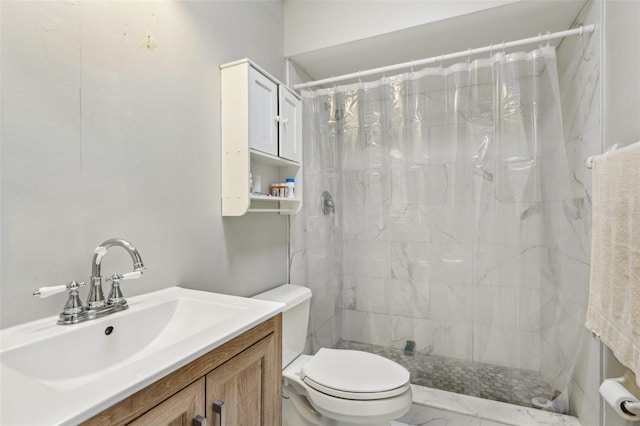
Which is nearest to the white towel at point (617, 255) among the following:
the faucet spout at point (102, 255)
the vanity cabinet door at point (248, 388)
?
the vanity cabinet door at point (248, 388)

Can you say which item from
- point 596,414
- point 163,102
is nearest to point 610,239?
point 596,414

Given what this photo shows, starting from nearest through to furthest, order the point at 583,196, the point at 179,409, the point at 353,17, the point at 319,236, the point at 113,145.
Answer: the point at 179,409, the point at 113,145, the point at 583,196, the point at 353,17, the point at 319,236

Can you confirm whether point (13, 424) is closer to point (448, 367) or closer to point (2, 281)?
point (2, 281)

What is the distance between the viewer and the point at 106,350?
0.81 metres

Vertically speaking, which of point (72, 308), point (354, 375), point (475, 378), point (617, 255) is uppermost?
point (617, 255)

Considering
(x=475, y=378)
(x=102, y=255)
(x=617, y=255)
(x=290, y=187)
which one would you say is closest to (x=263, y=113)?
(x=290, y=187)

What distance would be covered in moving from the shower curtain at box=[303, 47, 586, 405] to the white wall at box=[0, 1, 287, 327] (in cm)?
73

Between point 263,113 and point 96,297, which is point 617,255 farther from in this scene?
point 96,297

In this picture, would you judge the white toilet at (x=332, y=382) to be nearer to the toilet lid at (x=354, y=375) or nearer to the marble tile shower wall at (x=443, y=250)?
the toilet lid at (x=354, y=375)

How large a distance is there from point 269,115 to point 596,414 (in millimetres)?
2088

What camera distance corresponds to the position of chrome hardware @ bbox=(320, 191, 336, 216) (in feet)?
6.39

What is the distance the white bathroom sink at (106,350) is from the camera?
470mm

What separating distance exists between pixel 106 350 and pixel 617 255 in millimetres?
1630

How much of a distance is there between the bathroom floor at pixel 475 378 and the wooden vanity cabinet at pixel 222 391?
1.15 m
